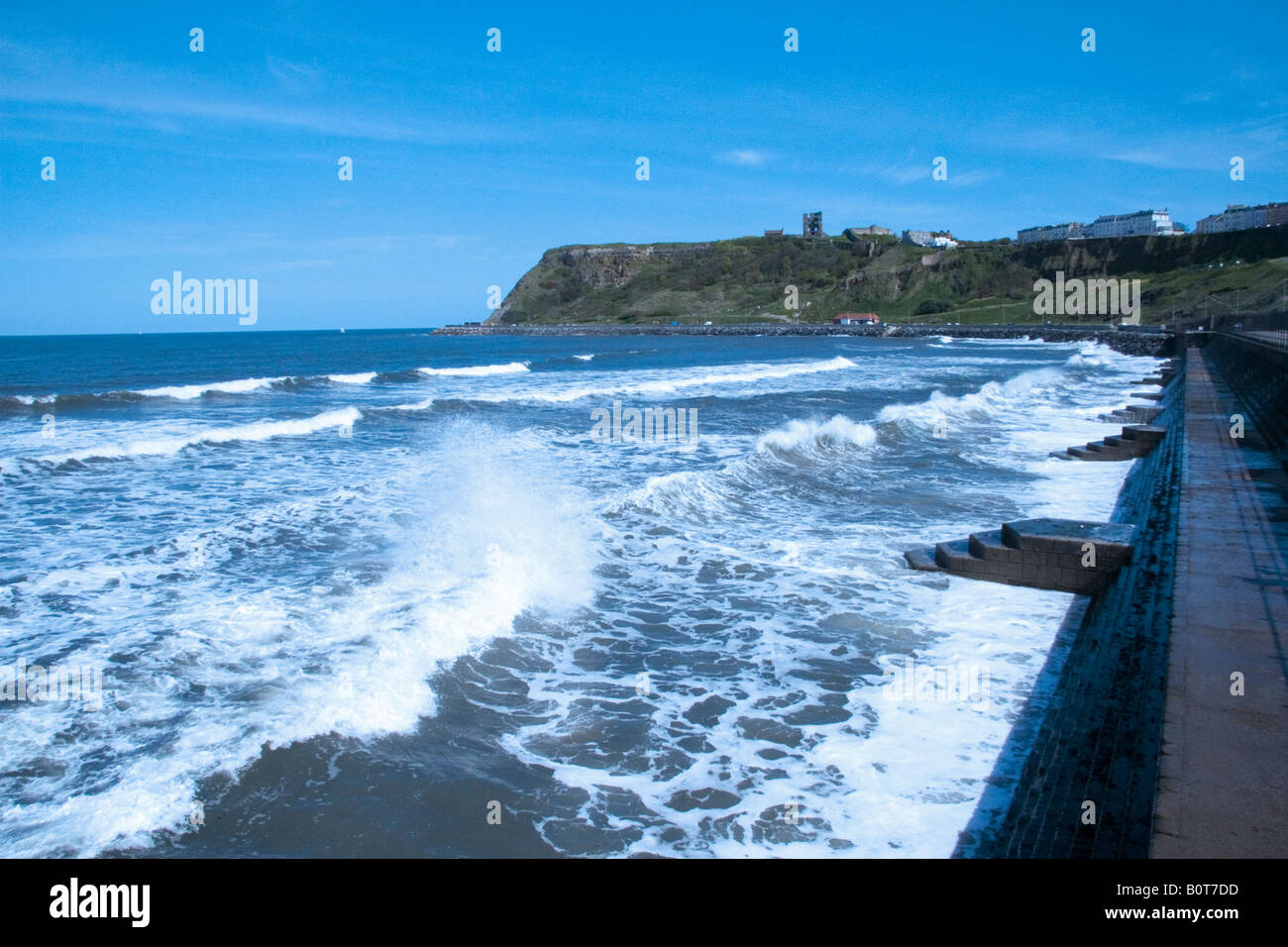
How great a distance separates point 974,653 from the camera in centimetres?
787

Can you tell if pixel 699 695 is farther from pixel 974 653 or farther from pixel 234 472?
pixel 234 472

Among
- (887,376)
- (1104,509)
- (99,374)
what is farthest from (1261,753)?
(99,374)

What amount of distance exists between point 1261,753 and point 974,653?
3447 millimetres

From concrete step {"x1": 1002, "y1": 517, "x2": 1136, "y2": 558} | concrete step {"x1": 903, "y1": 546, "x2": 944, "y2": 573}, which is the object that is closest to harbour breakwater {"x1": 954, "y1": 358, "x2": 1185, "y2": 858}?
concrete step {"x1": 1002, "y1": 517, "x2": 1136, "y2": 558}

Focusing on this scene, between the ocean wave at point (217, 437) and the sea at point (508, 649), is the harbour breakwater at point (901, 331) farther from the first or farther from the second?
the ocean wave at point (217, 437)

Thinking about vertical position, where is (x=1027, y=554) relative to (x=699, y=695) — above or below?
above

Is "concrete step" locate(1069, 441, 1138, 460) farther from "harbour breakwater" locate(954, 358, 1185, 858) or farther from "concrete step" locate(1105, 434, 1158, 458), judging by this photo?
"harbour breakwater" locate(954, 358, 1185, 858)

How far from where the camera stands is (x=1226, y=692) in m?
5.19

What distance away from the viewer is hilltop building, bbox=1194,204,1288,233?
13975 cm

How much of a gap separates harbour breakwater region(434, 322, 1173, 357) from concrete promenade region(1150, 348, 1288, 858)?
54682 millimetres

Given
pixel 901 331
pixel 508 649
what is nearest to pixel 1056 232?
pixel 901 331

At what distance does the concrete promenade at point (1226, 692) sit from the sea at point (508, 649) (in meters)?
1.28

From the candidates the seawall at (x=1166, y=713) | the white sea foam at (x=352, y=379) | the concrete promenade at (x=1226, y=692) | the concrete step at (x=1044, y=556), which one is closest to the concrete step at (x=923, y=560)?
the concrete step at (x=1044, y=556)

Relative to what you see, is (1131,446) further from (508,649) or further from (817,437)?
(508,649)
